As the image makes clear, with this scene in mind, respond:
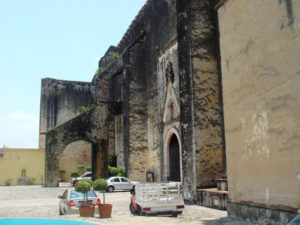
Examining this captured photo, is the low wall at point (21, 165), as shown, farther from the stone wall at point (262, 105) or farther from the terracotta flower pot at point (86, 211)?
the stone wall at point (262, 105)

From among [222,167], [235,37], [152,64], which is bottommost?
[222,167]

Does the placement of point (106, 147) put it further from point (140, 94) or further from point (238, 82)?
point (238, 82)

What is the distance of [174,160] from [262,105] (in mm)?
9740

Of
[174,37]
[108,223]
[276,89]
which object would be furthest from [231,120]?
[174,37]

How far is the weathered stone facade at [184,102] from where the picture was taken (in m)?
8.52

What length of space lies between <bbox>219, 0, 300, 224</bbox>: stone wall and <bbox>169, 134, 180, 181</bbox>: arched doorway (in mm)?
7685

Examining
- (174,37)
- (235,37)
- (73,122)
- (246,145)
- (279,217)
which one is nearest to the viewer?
(279,217)

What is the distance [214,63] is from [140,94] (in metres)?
8.22

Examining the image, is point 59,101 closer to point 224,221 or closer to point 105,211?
point 105,211

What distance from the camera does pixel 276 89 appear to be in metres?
7.52

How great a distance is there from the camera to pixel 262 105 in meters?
7.94

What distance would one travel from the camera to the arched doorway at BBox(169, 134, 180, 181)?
55.3 ft

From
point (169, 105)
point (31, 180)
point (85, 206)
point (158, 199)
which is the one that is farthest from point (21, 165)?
point (158, 199)

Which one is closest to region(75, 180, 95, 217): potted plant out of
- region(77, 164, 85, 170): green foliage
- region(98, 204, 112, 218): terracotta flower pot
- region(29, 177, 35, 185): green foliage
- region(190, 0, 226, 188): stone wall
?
region(98, 204, 112, 218): terracotta flower pot
